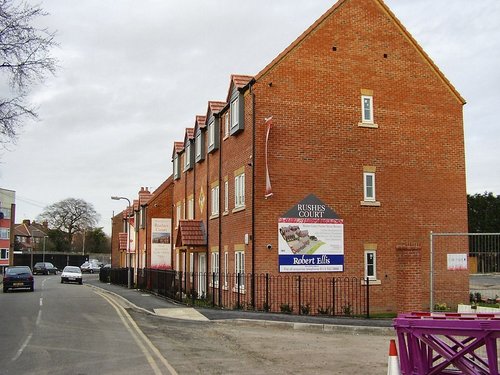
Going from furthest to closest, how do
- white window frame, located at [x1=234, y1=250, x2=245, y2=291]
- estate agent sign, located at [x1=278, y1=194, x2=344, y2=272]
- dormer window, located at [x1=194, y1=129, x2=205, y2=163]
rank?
dormer window, located at [x1=194, y1=129, x2=205, y2=163] → white window frame, located at [x1=234, y1=250, x2=245, y2=291] → estate agent sign, located at [x1=278, y1=194, x2=344, y2=272]

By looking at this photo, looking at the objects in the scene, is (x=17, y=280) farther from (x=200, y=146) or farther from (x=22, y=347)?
(x=22, y=347)

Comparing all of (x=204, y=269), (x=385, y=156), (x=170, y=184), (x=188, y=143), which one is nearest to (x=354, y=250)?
(x=385, y=156)

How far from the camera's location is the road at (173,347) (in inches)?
417

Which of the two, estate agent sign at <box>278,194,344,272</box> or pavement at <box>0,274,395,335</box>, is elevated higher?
estate agent sign at <box>278,194,344,272</box>

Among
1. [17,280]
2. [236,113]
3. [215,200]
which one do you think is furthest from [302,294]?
[17,280]

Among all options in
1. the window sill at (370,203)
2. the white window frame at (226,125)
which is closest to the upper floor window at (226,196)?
the white window frame at (226,125)

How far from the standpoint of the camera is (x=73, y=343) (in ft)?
44.7

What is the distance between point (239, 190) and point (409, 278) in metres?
8.51

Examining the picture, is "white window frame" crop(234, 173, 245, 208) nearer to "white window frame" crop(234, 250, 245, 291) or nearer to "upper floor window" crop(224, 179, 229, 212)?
"upper floor window" crop(224, 179, 229, 212)

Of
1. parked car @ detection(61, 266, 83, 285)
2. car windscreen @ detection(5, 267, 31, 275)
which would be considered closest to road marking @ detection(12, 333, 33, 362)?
car windscreen @ detection(5, 267, 31, 275)

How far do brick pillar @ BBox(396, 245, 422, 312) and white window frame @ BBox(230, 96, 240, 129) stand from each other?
29.2 feet

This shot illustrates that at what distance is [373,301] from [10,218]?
237 ft

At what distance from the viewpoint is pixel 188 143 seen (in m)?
34.1

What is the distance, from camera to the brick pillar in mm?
17109
